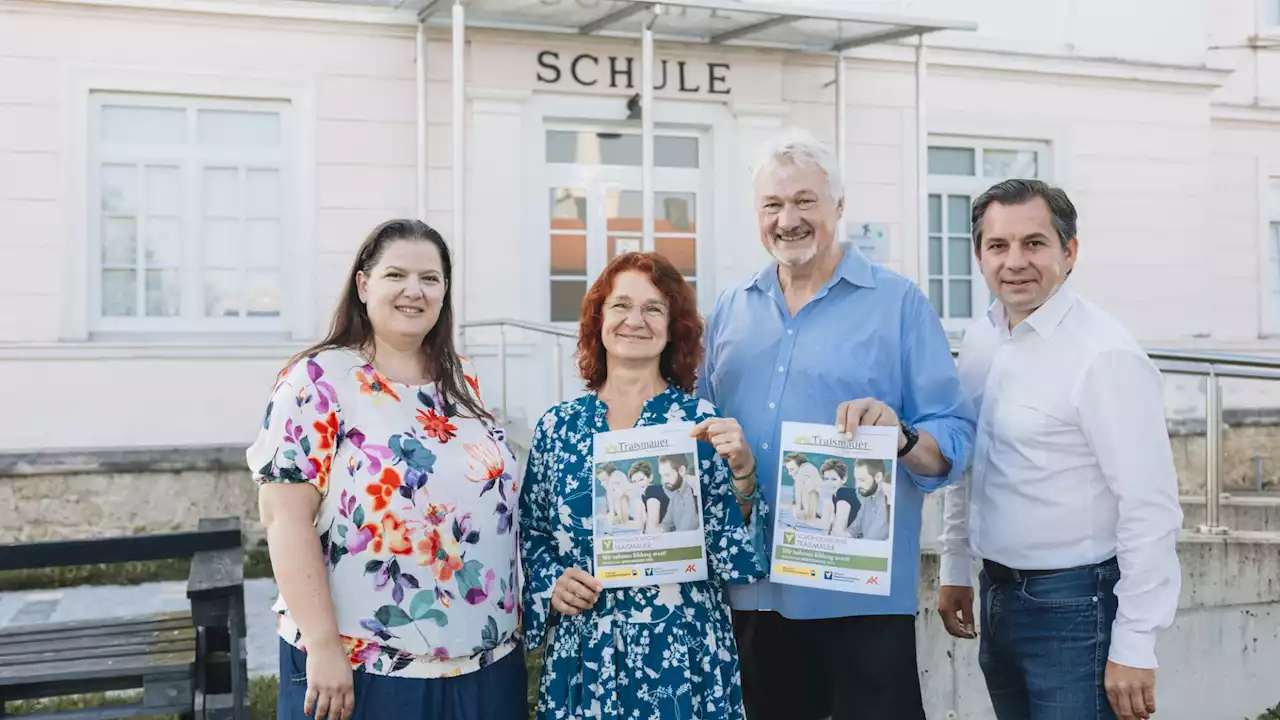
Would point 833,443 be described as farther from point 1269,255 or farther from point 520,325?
point 1269,255

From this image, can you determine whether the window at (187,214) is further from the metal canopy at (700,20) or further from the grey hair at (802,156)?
the grey hair at (802,156)

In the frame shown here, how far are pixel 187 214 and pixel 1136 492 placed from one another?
22.2 feet

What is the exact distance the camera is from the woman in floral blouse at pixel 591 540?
227cm

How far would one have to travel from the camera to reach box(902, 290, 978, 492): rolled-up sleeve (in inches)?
94.8

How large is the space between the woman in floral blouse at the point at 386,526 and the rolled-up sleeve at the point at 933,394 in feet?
3.00

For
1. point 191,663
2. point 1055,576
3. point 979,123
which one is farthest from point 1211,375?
point 979,123

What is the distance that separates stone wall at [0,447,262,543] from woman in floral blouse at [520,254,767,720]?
17.8ft

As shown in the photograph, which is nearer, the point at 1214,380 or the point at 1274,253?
the point at 1214,380

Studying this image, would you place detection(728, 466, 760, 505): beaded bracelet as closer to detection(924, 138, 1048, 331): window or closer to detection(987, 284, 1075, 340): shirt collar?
detection(987, 284, 1075, 340): shirt collar

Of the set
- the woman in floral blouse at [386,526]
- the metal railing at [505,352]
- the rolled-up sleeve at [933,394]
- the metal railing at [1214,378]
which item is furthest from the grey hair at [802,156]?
the metal railing at [505,352]

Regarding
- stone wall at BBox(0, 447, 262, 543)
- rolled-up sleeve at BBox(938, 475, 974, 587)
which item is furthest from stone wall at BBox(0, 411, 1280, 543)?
rolled-up sleeve at BBox(938, 475, 974, 587)

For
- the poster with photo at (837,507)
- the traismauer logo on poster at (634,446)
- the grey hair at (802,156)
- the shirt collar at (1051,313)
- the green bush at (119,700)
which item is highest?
the grey hair at (802,156)

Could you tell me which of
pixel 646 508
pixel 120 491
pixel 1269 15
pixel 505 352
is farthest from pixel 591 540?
pixel 1269 15

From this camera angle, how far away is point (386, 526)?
2.18 m
